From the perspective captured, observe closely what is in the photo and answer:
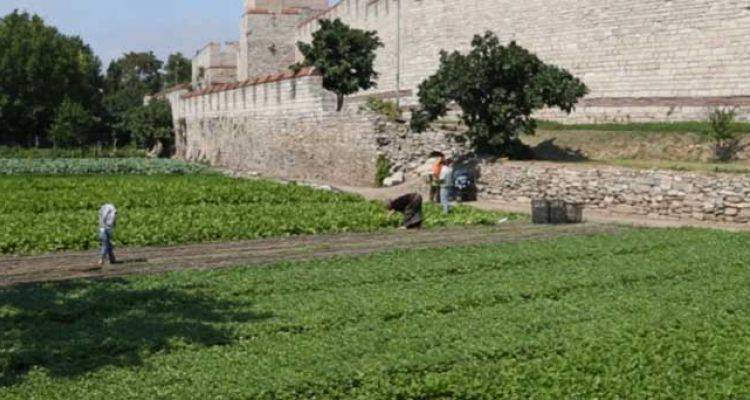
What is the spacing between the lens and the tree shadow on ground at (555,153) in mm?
24203

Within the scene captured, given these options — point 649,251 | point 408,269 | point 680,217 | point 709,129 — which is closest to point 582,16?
point 709,129

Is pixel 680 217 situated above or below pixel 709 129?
below

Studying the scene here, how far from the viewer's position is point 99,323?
8406 mm

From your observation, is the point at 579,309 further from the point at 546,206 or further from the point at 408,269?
the point at 546,206

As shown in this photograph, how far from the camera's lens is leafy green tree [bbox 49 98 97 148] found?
57312mm

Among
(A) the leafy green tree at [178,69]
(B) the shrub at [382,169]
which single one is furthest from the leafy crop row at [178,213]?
(A) the leafy green tree at [178,69]

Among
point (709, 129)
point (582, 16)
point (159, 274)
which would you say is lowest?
point (159, 274)

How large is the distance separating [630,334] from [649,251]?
5.25 metres

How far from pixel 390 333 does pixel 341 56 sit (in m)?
22.8

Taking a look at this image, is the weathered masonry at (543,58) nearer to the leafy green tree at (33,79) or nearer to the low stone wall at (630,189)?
the low stone wall at (630,189)

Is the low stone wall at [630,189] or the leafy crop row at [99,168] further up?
the low stone wall at [630,189]

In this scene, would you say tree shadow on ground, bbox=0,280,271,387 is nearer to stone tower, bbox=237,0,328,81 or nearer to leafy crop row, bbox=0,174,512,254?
leafy crop row, bbox=0,174,512,254

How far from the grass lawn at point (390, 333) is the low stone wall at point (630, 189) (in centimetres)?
612

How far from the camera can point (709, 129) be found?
23.0 meters
